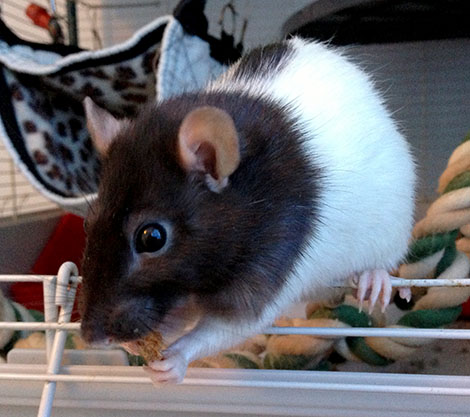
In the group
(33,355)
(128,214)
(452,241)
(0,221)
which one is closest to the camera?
(128,214)

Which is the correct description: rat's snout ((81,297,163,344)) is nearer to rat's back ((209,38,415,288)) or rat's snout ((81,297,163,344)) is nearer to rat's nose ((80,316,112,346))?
rat's nose ((80,316,112,346))

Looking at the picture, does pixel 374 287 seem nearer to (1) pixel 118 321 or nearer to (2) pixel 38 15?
(1) pixel 118 321

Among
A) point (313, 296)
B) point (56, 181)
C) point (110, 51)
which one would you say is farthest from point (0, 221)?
point (313, 296)

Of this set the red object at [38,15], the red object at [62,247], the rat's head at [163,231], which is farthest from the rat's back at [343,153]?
the red object at [38,15]

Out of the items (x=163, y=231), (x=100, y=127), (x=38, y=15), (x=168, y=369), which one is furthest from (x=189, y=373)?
(x=38, y=15)

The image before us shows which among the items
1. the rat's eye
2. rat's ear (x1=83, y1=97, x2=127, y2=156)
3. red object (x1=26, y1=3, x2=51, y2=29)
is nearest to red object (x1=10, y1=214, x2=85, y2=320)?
red object (x1=26, y1=3, x2=51, y2=29)

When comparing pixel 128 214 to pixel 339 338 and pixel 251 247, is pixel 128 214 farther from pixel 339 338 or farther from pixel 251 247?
pixel 339 338
